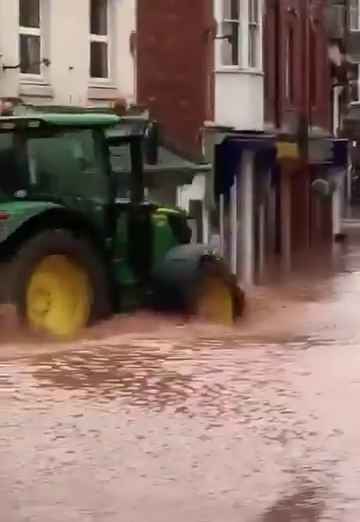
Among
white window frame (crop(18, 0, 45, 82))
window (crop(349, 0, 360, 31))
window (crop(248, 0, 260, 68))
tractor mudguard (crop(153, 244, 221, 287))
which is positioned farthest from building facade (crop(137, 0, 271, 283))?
window (crop(349, 0, 360, 31))

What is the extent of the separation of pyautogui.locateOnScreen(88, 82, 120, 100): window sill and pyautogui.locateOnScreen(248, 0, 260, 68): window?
618 cm

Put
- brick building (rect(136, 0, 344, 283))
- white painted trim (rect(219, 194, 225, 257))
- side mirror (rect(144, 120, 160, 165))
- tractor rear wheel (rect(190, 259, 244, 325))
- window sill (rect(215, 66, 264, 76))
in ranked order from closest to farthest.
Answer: side mirror (rect(144, 120, 160, 165)), tractor rear wheel (rect(190, 259, 244, 325)), brick building (rect(136, 0, 344, 283)), window sill (rect(215, 66, 264, 76)), white painted trim (rect(219, 194, 225, 257))

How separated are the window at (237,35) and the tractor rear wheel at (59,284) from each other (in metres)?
13.1

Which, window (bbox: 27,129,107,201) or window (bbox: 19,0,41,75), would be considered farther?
window (bbox: 19,0,41,75)

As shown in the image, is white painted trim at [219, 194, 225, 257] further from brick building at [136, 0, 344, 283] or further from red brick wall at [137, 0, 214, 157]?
red brick wall at [137, 0, 214, 157]

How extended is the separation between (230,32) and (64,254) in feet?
46.4

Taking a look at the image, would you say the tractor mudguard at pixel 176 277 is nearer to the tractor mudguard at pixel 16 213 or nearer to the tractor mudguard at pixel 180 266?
the tractor mudguard at pixel 180 266

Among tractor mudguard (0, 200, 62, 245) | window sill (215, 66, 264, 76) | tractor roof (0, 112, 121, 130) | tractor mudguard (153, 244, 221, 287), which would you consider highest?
window sill (215, 66, 264, 76)

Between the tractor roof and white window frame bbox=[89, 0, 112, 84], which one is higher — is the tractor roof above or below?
below

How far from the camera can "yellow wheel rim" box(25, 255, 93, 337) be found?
15.1 meters

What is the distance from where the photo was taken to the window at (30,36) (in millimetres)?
21812

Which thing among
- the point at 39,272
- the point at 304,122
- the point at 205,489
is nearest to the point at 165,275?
the point at 39,272

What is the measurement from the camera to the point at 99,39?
2323 centimetres

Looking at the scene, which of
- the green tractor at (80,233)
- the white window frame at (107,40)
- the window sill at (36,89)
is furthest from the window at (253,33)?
the green tractor at (80,233)
